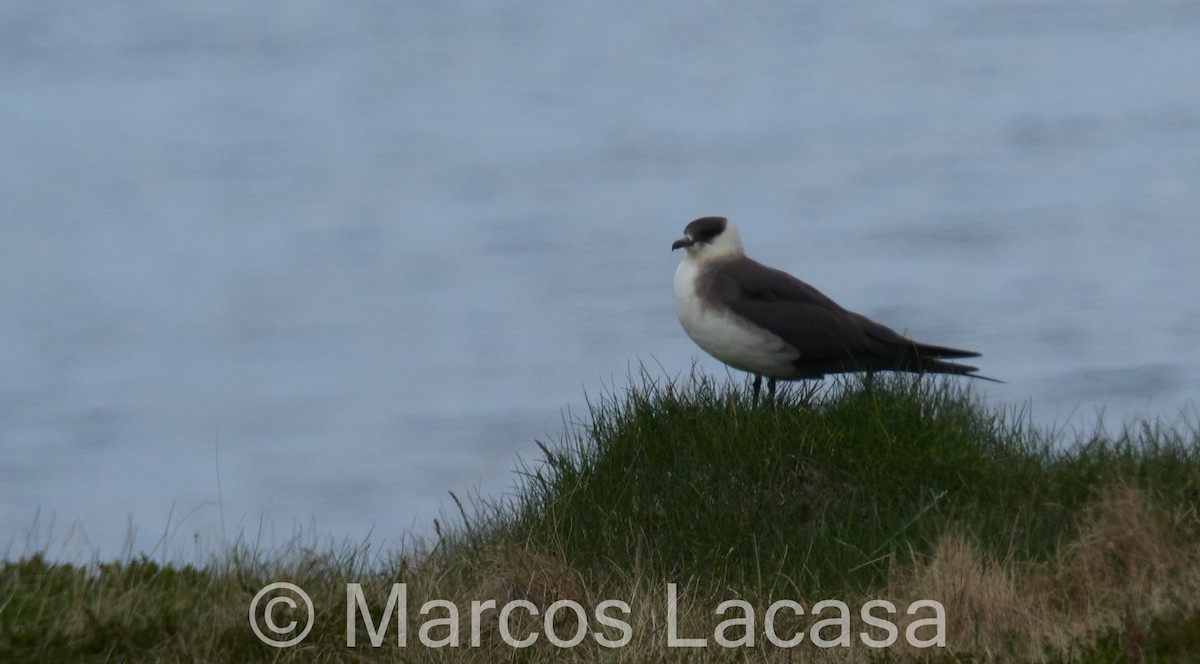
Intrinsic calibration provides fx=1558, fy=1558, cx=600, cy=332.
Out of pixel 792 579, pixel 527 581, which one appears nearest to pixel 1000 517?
pixel 792 579

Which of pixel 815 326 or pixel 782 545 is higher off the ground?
pixel 815 326

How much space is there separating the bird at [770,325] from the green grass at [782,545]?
169mm

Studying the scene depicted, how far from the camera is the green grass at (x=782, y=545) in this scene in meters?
6.12

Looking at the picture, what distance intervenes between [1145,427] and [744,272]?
2.18 metres

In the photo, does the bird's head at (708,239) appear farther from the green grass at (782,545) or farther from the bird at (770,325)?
the green grass at (782,545)

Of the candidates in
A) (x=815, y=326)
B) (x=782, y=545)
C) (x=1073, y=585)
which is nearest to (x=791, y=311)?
(x=815, y=326)

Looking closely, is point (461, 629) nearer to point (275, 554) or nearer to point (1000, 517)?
point (275, 554)

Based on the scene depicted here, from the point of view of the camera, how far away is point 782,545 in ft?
23.7

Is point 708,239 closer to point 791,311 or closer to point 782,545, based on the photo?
point 791,311

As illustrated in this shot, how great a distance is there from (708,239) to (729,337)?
658mm

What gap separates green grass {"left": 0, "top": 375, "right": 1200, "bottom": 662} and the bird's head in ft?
2.29
